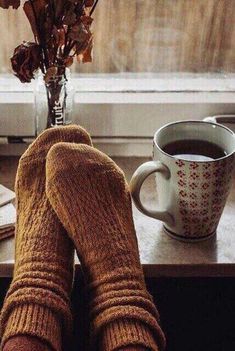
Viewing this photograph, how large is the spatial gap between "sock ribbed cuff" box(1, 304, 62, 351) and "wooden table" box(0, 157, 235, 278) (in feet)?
0.40

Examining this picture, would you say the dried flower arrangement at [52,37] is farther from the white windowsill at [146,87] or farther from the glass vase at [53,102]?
the white windowsill at [146,87]

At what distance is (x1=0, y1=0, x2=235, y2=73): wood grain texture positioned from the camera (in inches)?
35.5

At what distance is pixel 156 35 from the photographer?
0.93 meters

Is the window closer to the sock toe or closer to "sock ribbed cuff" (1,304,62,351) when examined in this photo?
the sock toe

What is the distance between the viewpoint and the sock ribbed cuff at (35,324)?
0.63 metres

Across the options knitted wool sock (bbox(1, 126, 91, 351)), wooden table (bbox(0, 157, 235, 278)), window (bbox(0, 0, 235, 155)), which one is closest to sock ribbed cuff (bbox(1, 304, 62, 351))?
knitted wool sock (bbox(1, 126, 91, 351))

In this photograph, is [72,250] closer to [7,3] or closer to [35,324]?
[35,324]

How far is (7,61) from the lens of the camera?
0.94m

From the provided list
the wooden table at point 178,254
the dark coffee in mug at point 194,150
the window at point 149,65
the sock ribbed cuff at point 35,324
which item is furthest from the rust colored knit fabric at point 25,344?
the window at point 149,65

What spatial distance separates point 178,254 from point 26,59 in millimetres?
323

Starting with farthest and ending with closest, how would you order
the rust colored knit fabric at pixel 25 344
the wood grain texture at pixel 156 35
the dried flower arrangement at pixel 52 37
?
the wood grain texture at pixel 156 35, the dried flower arrangement at pixel 52 37, the rust colored knit fabric at pixel 25 344

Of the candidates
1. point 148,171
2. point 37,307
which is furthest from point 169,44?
point 37,307

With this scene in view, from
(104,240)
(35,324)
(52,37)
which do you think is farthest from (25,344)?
(52,37)

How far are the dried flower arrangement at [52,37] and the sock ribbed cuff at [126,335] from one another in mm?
335
